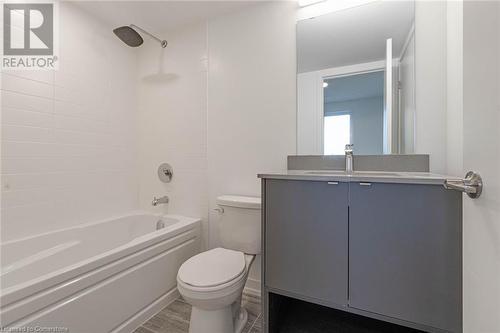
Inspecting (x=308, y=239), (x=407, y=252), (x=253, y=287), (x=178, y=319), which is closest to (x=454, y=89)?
(x=407, y=252)

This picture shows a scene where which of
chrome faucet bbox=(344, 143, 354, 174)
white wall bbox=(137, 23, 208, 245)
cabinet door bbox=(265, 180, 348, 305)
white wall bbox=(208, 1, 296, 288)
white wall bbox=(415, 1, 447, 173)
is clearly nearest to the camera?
cabinet door bbox=(265, 180, 348, 305)

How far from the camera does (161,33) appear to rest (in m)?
2.23

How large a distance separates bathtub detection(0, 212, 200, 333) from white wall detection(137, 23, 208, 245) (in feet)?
0.87

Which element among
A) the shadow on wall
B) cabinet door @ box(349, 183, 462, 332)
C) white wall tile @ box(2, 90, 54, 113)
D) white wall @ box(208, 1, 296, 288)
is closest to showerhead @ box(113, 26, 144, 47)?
the shadow on wall

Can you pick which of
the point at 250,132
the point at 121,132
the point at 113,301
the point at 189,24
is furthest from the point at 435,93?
the point at 121,132

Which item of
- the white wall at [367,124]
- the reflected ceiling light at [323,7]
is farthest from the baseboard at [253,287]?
the reflected ceiling light at [323,7]

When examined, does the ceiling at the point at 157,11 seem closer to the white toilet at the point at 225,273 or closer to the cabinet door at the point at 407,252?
the white toilet at the point at 225,273

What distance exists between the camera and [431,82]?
1.38 m

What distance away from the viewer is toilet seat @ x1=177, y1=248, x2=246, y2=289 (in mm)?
1186

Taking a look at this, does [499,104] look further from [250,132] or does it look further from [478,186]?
[250,132]

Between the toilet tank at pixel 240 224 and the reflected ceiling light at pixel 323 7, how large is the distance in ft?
4.70

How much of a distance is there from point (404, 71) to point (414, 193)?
911mm

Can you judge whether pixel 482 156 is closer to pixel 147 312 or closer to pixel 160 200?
pixel 147 312

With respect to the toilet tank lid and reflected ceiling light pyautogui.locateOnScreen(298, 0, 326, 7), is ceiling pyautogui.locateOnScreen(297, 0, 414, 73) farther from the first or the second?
the toilet tank lid
